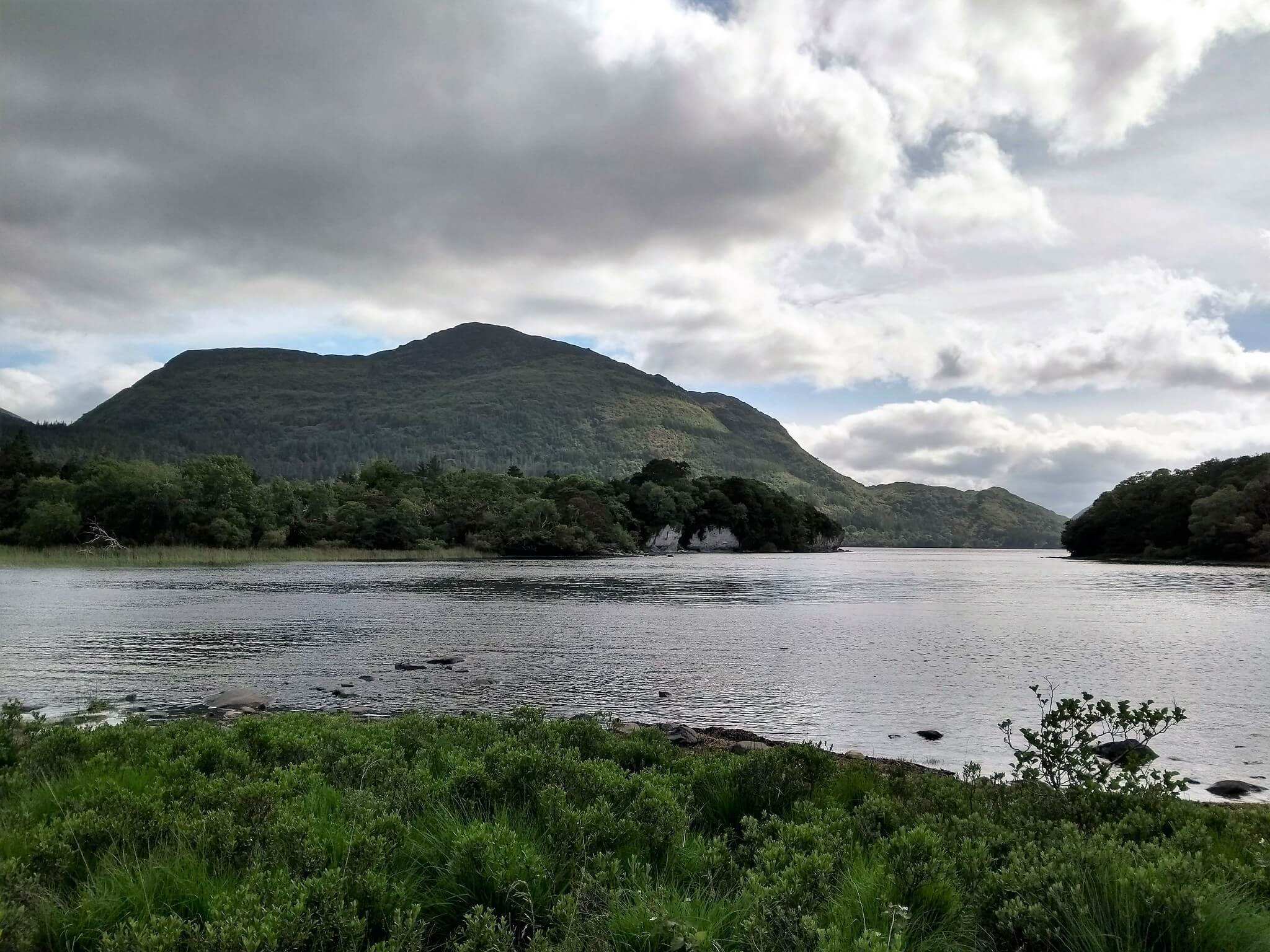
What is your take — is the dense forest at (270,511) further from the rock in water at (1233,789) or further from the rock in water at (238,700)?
the rock in water at (1233,789)

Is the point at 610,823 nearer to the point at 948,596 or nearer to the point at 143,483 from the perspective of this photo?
the point at 948,596

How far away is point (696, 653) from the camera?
1496 inches

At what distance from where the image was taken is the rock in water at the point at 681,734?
18.7 meters

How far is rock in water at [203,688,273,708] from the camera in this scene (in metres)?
24.0

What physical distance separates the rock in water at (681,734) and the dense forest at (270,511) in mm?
134154

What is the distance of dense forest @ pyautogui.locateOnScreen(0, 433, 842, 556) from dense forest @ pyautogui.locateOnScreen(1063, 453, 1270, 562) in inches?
4593

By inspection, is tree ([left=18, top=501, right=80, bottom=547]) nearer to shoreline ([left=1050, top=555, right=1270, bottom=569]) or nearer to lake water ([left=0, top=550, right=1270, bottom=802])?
lake water ([left=0, top=550, right=1270, bottom=802])

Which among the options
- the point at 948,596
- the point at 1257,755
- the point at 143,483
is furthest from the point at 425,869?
the point at 143,483

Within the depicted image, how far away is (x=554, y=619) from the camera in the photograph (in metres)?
50.9

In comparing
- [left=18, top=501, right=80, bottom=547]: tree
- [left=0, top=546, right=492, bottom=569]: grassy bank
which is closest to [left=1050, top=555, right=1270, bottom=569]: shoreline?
[left=0, top=546, right=492, bottom=569]: grassy bank

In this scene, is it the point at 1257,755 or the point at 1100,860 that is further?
the point at 1257,755

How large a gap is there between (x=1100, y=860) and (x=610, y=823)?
173 inches

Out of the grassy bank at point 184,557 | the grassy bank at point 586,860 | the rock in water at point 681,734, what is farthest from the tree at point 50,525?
the grassy bank at point 586,860

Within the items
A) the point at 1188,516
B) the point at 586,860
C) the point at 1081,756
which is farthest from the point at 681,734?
the point at 1188,516
